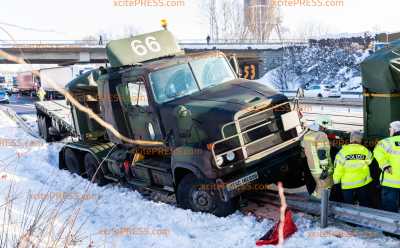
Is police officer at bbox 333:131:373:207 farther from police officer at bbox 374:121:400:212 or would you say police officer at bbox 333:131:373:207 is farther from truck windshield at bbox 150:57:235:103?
truck windshield at bbox 150:57:235:103

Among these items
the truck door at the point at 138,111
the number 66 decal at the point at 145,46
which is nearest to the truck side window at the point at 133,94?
the truck door at the point at 138,111

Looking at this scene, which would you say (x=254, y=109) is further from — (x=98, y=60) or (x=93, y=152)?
(x=98, y=60)

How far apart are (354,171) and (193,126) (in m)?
2.69

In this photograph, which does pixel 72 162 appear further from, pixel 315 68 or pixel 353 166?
pixel 315 68

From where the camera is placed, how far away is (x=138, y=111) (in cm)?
827

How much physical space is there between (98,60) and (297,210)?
4865 centimetres

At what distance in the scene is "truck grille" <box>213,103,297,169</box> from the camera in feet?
21.9

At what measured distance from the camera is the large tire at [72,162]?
10.9 m

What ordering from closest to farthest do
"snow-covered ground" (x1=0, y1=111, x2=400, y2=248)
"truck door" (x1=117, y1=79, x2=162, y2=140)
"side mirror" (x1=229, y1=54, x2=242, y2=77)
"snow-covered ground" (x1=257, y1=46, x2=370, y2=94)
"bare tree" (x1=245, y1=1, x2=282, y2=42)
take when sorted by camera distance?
"snow-covered ground" (x1=0, y1=111, x2=400, y2=248), "truck door" (x1=117, y1=79, x2=162, y2=140), "side mirror" (x1=229, y1=54, x2=242, y2=77), "snow-covered ground" (x1=257, y1=46, x2=370, y2=94), "bare tree" (x1=245, y1=1, x2=282, y2=42)

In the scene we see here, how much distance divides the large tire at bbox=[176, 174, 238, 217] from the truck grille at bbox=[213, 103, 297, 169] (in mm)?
700

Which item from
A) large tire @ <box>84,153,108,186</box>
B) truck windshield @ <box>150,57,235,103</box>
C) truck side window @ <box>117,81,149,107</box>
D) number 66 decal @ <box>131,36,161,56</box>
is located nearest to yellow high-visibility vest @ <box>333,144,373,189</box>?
truck windshield @ <box>150,57,235,103</box>

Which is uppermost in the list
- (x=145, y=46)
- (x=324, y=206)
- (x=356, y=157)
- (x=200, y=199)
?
(x=145, y=46)

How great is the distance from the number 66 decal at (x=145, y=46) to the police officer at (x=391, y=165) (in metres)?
5.33

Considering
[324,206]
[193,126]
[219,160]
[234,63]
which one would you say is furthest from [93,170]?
[324,206]
